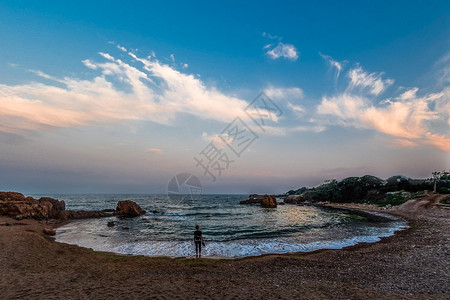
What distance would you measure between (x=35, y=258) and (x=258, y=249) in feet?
51.6

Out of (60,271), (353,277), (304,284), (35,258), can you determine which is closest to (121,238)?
(35,258)

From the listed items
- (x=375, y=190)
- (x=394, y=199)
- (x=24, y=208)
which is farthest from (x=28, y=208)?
(x=375, y=190)

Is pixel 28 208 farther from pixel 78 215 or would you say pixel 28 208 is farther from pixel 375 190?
pixel 375 190

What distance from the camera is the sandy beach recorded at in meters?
7.92

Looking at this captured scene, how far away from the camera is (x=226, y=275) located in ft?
34.6

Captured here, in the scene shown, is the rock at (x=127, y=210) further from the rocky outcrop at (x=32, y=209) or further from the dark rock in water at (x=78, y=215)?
the rocky outcrop at (x=32, y=209)

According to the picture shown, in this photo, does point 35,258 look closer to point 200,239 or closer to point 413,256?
point 200,239

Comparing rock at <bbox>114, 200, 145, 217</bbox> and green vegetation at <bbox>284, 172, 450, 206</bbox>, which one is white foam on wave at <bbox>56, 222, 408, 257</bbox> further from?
green vegetation at <bbox>284, 172, 450, 206</bbox>

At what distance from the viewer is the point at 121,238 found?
72.2ft

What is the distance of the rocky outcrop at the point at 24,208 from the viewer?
30070mm

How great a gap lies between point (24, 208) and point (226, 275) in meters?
36.4

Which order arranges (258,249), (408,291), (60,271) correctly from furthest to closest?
(258,249) < (60,271) < (408,291)

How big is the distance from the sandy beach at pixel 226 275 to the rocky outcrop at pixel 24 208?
1953 cm

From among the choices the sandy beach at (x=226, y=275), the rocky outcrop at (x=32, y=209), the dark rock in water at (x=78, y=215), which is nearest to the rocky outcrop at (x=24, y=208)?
the rocky outcrop at (x=32, y=209)
